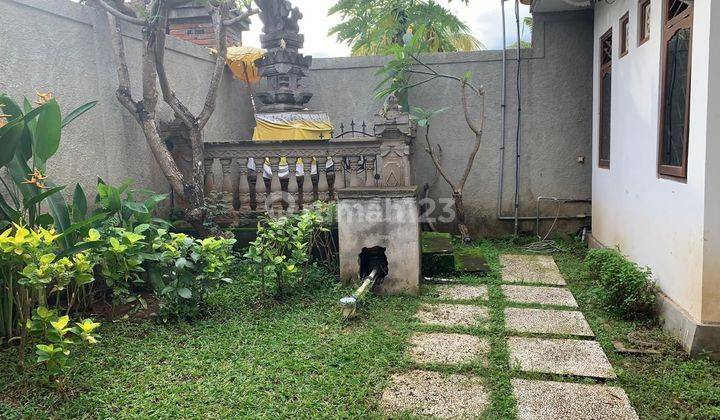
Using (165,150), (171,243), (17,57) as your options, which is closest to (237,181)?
(165,150)

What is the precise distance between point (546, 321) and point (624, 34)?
3.06 metres

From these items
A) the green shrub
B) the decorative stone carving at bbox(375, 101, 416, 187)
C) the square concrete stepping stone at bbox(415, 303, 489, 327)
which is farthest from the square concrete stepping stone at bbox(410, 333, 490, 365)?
the decorative stone carving at bbox(375, 101, 416, 187)

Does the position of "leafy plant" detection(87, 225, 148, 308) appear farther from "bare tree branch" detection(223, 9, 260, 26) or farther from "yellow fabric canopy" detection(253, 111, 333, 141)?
"yellow fabric canopy" detection(253, 111, 333, 141)

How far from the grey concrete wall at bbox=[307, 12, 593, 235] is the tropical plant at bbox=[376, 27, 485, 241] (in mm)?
118

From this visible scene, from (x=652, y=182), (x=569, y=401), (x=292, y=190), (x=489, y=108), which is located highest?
(x=489, y=108)

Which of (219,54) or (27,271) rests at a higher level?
(219,54)

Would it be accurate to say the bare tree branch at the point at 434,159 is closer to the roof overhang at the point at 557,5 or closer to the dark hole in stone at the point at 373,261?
the roof overhang at the point at 557,5

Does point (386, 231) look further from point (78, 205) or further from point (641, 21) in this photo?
point (641, 21)

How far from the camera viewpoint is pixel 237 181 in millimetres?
5707

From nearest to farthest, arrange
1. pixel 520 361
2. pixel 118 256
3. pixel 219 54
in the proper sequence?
1. pixel 520 361
2. pixel 118 256
3. pixel 219 54

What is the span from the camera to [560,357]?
3.28 meters

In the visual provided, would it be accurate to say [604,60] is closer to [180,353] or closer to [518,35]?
[518,35]

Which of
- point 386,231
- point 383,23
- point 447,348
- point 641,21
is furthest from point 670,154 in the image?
point 383,23

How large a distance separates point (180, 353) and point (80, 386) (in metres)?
0.61
